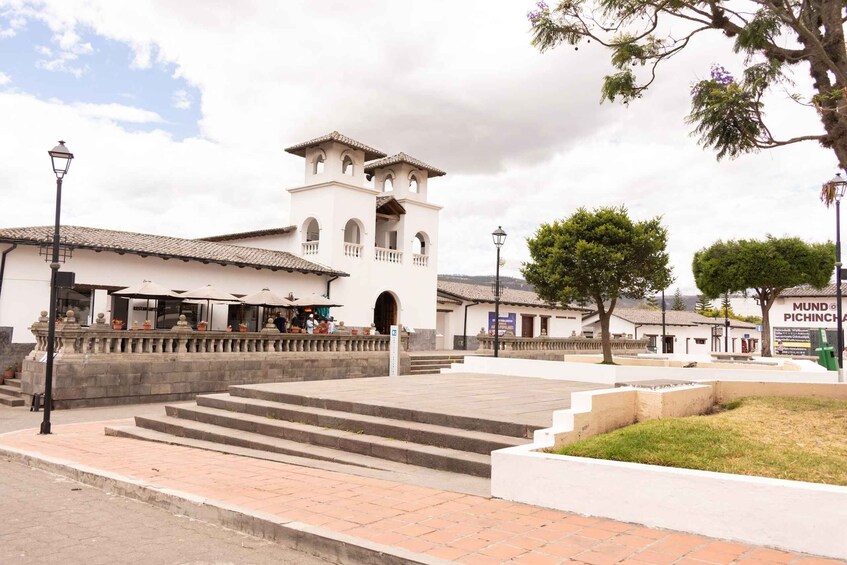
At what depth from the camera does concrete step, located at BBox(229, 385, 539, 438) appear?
7.71 meters

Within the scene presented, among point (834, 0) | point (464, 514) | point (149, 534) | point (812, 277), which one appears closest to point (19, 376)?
point (149, 534)

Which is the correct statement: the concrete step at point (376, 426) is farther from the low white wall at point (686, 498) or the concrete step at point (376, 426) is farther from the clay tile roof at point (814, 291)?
the clay tile roof at point (814, 291)

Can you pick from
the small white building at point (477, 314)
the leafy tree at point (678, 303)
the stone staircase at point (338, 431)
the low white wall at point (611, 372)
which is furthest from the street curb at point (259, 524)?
the leafy tree at point (678, 303)

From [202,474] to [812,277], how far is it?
45715 mm

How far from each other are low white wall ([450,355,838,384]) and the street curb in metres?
11.2

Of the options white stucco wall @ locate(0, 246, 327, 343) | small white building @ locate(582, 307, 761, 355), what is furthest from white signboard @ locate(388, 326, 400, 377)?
small white building @ locate(582, 307, 761, 355)

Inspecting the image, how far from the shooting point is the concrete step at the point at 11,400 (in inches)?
628

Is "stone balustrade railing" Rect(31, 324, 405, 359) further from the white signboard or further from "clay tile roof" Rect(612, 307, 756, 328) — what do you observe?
"clay tile roof" Rect(612, 307, 756, 328)

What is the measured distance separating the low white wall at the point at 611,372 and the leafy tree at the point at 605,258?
6.14m

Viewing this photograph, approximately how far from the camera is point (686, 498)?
5109 mm

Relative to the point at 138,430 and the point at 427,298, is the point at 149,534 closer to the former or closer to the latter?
the point at 138,430

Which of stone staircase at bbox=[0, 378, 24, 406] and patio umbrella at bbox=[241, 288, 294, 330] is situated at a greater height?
patio umbrella at bbox=[241, 288, 294, 330]

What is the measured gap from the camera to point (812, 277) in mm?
42344

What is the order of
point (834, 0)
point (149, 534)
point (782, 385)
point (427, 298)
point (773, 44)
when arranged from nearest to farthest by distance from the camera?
point (149, 534)
point (834, 0)
point (773, 44)
point (782, 385)
point (427, 298)
